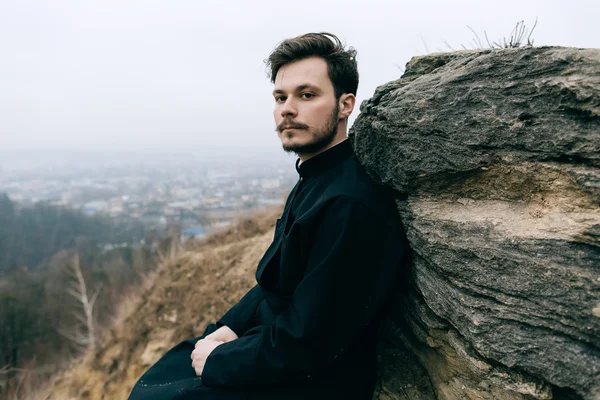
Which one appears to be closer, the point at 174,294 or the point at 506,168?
the point at 506,168

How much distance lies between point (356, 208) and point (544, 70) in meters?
1.09

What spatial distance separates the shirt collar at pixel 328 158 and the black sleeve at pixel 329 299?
0.62 m

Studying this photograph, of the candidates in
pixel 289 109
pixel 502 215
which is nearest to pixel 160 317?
pixel 289 109

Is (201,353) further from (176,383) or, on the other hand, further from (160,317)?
(160,317)

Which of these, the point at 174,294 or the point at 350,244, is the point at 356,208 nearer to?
the point at 350,244

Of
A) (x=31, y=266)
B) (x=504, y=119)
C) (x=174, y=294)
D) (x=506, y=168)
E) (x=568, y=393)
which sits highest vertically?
(x=504, y=119)

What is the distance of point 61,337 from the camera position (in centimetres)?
2033

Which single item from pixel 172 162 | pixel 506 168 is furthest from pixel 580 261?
pixel 172 162

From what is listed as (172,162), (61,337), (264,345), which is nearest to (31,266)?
(61,337)

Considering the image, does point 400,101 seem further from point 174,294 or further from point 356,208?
point 174,294

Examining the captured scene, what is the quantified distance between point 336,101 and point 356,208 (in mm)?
957

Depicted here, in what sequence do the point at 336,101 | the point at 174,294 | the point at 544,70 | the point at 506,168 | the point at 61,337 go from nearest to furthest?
the point at 544,70, the point at 506,168, the point at 336,101, the point at 174,294, the point at 61,337

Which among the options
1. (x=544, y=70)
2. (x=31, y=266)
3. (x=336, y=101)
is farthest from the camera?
(x=31, y=266)

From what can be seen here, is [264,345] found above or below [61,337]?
above
